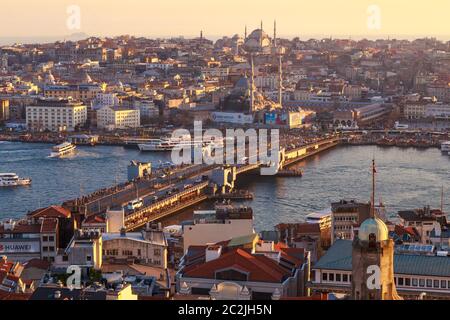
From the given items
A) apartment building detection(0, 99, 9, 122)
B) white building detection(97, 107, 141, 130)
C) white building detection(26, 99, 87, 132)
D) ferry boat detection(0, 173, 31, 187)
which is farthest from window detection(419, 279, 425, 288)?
apartment building detection(0, 99, 9, 122)

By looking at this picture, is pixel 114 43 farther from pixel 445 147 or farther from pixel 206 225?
pixel 206 225

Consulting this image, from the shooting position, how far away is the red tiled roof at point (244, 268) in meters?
4.04

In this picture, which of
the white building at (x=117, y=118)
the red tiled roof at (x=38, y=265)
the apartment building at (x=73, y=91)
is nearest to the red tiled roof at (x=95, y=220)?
the red tiled roof at (x=38, y=265)

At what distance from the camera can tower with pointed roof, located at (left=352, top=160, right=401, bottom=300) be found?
2727 mm

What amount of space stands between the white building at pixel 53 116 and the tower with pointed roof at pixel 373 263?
12.8 meters

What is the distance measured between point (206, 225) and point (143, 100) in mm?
11574

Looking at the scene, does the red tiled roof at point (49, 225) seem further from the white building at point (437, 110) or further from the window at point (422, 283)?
the white building at point (437, 110)

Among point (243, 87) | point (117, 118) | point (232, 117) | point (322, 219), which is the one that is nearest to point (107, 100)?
point (117, 118)

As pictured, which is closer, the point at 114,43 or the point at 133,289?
the point at 133,289

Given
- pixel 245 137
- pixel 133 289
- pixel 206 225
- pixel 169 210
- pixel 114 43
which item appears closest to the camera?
pixel 133 289

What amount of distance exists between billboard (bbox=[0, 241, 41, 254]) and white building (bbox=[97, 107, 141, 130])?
31.9ft

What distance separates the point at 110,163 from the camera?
11.6 metres
